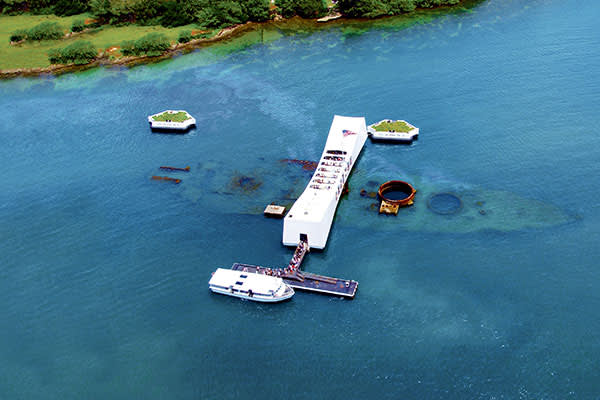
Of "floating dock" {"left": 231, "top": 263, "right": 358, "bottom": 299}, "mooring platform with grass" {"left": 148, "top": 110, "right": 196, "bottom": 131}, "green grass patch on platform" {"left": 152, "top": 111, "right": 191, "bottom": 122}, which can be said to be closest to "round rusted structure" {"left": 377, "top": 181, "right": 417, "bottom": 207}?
"floating dock" {"left": 231, "top": 263, "right": 358, "bottom": 299}

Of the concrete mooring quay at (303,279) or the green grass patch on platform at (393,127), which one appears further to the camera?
the green grass patch on platform at (393,127)

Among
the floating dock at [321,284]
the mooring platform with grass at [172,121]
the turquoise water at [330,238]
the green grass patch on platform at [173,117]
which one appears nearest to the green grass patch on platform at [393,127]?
the turquoise water at [330,238]

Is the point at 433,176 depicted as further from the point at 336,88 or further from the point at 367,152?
the point at 336,88

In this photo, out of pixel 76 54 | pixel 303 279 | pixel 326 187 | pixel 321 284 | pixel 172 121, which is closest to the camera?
pixel 321 284

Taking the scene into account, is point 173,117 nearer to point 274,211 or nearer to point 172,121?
point 172,121

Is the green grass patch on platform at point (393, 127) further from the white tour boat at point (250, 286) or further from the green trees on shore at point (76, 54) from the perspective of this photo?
the green trees on shore at point (76, 54)

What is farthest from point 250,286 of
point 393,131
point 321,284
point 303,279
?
point 393,131
